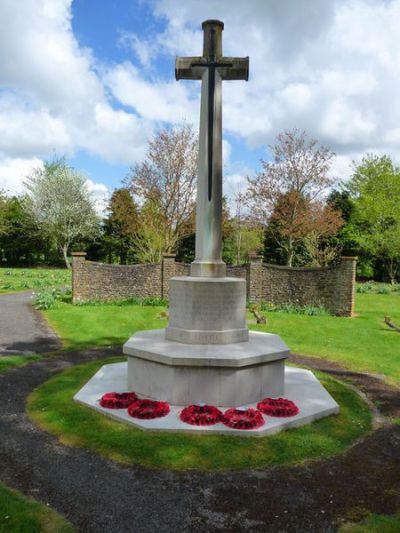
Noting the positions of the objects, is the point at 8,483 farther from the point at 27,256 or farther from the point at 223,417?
the point at 27,256

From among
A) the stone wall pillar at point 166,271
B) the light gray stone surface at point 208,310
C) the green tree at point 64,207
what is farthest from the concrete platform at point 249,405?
the green tree at point 64,207

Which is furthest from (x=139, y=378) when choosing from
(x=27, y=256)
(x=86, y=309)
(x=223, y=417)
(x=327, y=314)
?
(x=27, y=256)

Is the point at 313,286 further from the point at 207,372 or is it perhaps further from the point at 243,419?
the point at 243,419

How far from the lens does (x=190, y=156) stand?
3294cm

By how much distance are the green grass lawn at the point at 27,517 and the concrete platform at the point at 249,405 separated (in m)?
2.15

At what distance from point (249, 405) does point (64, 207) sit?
44.2 metres

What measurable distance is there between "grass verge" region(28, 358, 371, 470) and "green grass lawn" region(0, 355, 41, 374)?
2.76 metres

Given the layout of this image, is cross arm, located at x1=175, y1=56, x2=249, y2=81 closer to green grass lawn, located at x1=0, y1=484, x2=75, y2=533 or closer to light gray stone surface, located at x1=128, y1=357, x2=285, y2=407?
light gray stone surface, located at x1=128, y1=357, x2=285, y2=407

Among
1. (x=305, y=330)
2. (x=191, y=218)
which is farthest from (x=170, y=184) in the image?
(x=305, y=330)

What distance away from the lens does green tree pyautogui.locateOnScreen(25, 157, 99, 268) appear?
47.7 m

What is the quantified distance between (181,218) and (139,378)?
2614cm

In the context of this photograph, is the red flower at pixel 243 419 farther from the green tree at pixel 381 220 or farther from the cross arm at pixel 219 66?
the green tree at pixel 381 220

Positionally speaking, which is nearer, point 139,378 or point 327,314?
point 139,378

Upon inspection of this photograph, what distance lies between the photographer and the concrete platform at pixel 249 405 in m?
6.35
